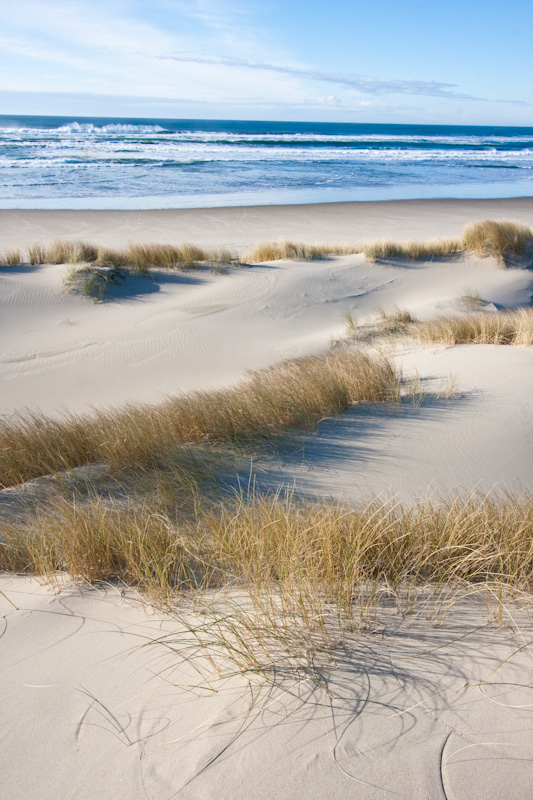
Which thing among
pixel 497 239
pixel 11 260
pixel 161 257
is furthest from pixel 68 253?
pixel 497 239

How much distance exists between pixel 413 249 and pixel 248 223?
25.3ft

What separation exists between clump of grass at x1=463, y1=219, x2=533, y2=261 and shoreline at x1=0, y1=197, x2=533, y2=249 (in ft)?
11.7

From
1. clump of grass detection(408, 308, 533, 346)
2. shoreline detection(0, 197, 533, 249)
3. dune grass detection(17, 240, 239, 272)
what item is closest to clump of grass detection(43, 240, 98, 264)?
dune grass detection(17, 240, 239, 272)

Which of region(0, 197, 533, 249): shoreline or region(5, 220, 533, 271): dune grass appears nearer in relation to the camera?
region(5, 220, 533, 271): dune grass

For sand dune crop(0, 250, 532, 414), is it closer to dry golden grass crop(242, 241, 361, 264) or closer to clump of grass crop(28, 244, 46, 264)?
dry golden grass crop(242, 241, 361, 264)

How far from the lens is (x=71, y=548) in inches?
103

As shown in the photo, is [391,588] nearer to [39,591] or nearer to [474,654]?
[474,654]

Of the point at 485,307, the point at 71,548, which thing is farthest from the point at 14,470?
the point at 485,307

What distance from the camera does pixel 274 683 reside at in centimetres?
184

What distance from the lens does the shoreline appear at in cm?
1619

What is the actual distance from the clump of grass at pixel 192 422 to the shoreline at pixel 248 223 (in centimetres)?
1067

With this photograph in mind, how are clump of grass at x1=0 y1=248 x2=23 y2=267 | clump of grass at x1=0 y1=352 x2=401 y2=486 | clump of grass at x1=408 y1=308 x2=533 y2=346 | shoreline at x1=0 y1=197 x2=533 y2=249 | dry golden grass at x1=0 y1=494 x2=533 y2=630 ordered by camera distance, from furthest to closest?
shoreline at x1=0 y1=197 x2=533 y2=249 < clump of grass at x1=0 y1=248 x2=23 y2=267 < clump of grass at x1=408 y1=308 x2=533 y2=346 < clump of grass at x1=0 y1=352 x2=401 y2=486 < dry golden grass at x1=0 y1=494 x2=533 y2=630

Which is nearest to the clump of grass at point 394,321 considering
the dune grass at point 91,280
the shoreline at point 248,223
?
the dune grass at point 91,280

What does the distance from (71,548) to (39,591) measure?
0.23 m
